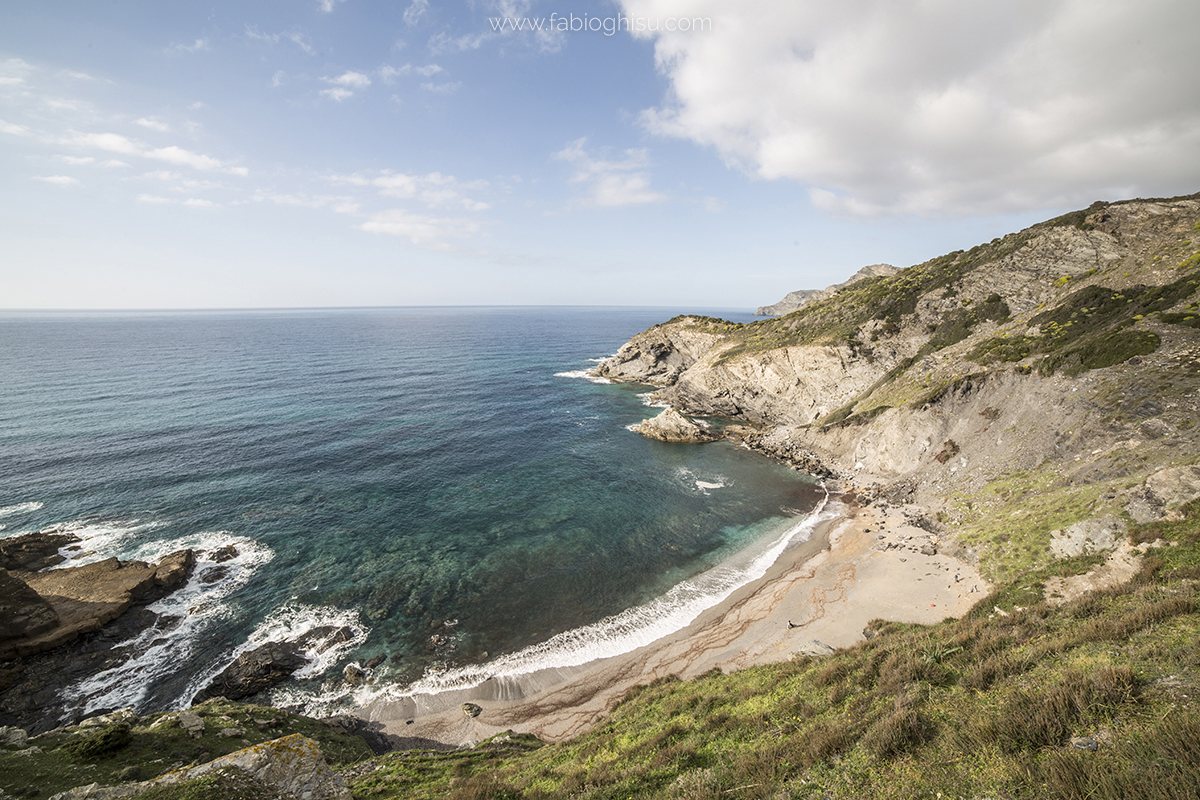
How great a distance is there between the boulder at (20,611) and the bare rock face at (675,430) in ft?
166

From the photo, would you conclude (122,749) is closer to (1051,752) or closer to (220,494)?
(1051,752)

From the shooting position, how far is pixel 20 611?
2172 cm

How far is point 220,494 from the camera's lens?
123 feet

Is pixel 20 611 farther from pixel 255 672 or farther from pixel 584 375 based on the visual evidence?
pixel 584 375

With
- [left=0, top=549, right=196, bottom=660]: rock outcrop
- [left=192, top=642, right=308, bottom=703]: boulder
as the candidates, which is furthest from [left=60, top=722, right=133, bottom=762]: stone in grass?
[left=0, top=549, right=196, bottom=660]: rock outcrop

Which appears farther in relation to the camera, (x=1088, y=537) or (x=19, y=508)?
(x=19, y=508)

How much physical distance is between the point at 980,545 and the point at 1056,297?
30272 mm

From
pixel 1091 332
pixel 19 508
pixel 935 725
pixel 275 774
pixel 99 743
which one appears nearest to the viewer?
pixel 935 725

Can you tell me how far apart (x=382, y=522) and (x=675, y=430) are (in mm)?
35677

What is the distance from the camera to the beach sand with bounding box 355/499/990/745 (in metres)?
20.3

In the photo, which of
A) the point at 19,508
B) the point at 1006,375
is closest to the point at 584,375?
the point at 1006,375

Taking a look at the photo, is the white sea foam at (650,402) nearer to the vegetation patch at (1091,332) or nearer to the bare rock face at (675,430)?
the bare rock face at (675,430)

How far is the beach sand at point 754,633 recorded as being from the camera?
20297mm

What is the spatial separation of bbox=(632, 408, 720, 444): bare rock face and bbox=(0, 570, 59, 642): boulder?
50.5 meters
